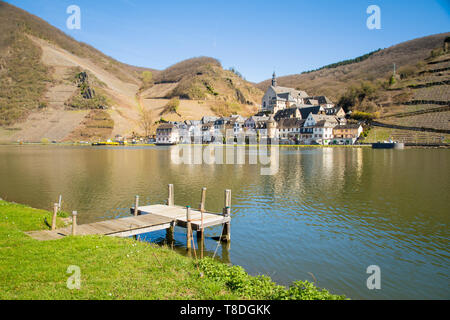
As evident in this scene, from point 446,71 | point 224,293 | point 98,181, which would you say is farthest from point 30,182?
point 446,71

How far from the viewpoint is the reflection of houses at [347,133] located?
121 meters

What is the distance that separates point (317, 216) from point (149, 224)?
38.6ft

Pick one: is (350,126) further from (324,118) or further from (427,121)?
(427,121)

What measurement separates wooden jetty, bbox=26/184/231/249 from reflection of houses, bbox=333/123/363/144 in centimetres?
11754

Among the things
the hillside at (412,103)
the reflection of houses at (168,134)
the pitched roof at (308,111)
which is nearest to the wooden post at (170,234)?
the hillside at (412,103)

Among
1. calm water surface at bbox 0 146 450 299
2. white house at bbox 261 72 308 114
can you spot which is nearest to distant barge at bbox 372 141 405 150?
calm water surface at bbox 0 146 450 299

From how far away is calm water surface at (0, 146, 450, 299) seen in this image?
12305mm

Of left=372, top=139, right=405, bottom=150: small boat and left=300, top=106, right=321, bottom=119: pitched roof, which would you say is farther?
left=300, top=106, right=321, bottom=119: pitched roof

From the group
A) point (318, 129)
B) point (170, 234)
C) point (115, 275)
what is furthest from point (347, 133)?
point (115, 275)

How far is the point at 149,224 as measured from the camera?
15.2 m

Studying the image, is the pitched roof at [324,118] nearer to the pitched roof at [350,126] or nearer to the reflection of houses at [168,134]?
the pitched roof at [350,126]

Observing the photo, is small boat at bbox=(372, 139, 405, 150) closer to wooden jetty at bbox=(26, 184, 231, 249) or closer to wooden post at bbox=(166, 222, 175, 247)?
wooden jetty at bbox=(26, 184, 231, 249)

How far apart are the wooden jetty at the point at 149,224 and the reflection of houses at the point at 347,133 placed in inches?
4628

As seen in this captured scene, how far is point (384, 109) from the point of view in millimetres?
130625
